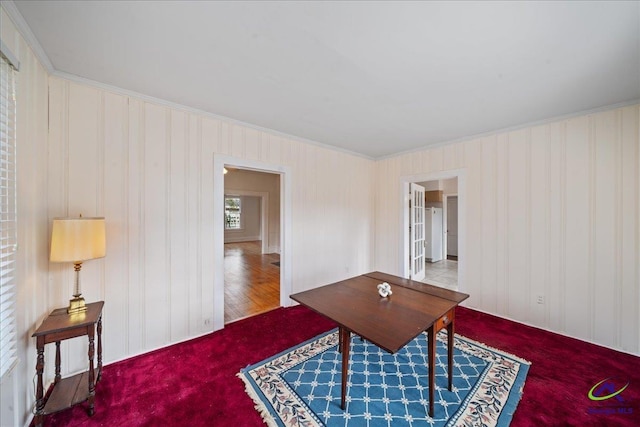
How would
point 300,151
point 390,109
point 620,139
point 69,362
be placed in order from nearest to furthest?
1. point 69,362
2. point 620,139
3. point 390,109
4. point 300,151

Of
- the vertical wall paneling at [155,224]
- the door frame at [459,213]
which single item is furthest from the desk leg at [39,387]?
the door frame at [459,213]

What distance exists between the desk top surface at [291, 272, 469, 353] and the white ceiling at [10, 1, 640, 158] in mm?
1826

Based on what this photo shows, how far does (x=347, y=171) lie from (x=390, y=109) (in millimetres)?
1780

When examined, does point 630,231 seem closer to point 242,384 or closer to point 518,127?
point 518,127

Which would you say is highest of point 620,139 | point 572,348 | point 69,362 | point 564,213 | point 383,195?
point 620,139

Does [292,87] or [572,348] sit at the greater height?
[292,87]

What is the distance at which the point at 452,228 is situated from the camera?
7.36 meters

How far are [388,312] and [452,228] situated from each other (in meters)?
6.78

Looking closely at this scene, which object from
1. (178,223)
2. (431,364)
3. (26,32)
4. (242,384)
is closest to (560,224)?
(431,364)

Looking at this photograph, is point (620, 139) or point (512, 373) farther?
point (620, 139)

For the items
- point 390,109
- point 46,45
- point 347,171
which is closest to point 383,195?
point 347,171

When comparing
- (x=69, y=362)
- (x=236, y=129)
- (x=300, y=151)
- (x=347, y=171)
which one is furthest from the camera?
(x=347, y=171)

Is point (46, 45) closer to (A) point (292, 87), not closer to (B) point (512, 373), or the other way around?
(A) point (292, 87)

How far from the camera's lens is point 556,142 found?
266 cm
